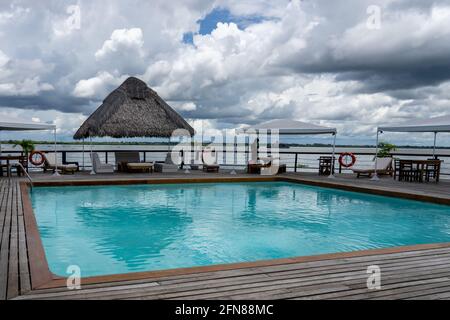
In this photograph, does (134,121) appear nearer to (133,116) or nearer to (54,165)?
(133,116)

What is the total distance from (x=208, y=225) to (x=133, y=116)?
285 inches

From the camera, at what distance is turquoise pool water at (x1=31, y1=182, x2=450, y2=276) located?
177 inches

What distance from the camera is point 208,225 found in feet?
19.7

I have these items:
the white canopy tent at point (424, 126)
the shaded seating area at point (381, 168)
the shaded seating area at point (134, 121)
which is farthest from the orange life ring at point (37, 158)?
the white canopy tent at point (424, 126)

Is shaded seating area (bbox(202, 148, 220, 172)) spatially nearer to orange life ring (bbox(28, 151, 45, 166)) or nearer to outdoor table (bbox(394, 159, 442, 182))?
orange life ring (bbox(28, 151, 45, 166))

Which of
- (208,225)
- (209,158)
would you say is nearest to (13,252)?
(208,225)

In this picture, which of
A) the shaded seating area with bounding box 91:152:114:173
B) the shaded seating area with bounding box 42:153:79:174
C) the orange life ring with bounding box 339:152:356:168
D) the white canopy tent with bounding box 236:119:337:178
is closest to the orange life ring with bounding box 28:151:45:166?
the shaded seating area with bounding box 42:153:79:174

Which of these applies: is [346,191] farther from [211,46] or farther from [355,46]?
[211,46]

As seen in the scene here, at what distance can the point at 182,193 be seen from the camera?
29.5 ft

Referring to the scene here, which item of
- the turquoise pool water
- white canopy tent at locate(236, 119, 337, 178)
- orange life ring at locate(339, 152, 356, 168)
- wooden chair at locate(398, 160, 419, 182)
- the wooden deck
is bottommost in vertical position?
the turquoise pool water

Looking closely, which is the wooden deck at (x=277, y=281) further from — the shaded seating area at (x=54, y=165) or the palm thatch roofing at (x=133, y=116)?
the palm thatch roofing at (x=133, y=116)

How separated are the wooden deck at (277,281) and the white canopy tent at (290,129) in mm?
7915

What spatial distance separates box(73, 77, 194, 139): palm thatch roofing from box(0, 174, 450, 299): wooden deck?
8572 millimetres

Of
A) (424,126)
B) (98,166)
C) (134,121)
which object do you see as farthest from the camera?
(134,121)
